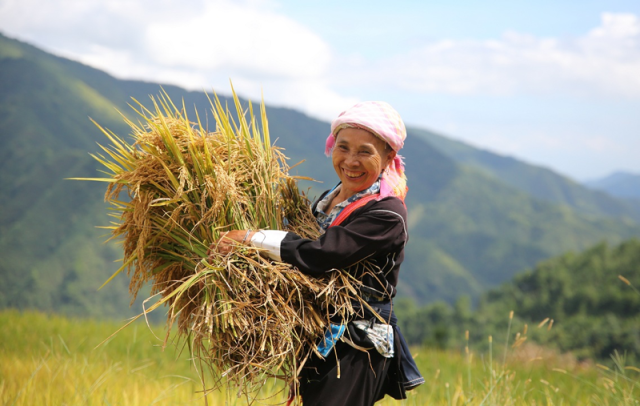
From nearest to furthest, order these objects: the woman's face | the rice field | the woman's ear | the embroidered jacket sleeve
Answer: the embroidered jacket sleeve, the woman's face, the woman's ear, the rice field

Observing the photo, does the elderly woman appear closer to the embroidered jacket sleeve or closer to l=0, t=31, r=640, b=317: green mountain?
the embroidered jacket sleeve

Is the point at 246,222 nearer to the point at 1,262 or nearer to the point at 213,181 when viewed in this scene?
the point at 213,181

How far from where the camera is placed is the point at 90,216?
9375 cm

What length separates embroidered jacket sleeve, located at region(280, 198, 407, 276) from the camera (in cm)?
240

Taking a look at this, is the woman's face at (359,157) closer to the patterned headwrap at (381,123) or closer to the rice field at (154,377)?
the patterned headwrap at (381,123)

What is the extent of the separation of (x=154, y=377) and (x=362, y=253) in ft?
11.0

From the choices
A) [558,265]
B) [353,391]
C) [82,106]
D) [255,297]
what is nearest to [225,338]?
[255,297]

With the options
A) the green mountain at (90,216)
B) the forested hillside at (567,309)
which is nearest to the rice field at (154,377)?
the forested hillside at (567,309)

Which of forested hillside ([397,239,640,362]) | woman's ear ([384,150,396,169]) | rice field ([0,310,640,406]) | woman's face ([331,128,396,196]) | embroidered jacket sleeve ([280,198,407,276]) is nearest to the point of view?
embroidered jacket sleeve ([280,198,407,276])

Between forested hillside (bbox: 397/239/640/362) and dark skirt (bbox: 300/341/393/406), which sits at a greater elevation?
dark skirt (bbox: 300/341/393/406)

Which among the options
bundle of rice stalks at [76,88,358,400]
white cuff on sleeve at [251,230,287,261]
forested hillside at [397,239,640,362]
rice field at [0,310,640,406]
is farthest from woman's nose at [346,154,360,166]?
forested hillside at [397,239,640,362]

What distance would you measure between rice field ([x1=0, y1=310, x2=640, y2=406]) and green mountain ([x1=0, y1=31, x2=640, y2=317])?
59454 mm

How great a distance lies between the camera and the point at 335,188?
292 centimetres

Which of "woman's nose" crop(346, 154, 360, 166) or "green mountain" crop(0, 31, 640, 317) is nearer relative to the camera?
"woman's nose" crop(346, 154, 360, 166)
